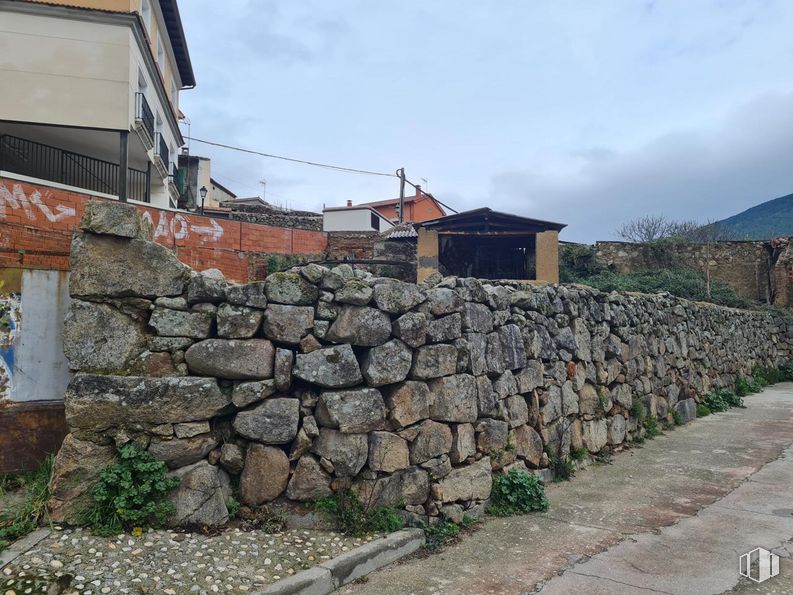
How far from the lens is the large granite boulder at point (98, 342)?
414cm

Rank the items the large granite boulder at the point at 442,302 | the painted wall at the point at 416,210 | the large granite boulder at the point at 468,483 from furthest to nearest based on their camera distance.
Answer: the painted wall at the point at 416,210 < the large granite boulder at the point at 442,302 < the large granite boulder at the point at 468,483

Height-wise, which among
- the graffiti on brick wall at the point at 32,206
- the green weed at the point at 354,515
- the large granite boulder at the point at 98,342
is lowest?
the green weed at the point at 354,515

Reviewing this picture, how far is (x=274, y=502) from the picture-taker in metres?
4.42

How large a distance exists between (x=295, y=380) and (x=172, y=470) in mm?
1101

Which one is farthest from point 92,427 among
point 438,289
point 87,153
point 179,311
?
point 87,153

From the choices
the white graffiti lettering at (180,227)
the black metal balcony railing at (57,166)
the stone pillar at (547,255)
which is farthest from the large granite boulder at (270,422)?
the black metal balcony railing at (57,166)

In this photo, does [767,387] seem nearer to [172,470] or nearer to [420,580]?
[420,580]

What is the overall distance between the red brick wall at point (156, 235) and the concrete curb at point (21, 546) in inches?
83.4

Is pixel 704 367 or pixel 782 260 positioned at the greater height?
pixel 782 260

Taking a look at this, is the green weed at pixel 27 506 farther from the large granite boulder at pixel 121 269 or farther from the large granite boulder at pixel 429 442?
the large granite boulder at pixel 429 442

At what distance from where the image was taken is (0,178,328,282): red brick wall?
4637 millimetres

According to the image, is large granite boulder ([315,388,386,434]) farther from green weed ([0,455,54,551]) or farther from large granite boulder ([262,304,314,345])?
green weed ([0,455,54,551])

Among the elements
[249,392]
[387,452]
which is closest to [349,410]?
[387,452]

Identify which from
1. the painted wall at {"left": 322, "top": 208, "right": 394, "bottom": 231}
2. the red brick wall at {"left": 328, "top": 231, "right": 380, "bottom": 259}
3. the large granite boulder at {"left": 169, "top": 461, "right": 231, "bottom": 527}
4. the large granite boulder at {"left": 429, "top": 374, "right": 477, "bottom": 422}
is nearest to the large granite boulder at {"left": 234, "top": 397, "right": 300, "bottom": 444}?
the large granite boulder at {"left": 169, "top": 461, "right": 231, "bottom": 527}
